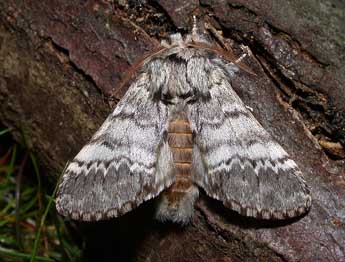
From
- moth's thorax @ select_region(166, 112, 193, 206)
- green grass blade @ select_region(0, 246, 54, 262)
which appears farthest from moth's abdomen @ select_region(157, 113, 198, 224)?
green grass blade @ select_region(0, 246, 54, 262)

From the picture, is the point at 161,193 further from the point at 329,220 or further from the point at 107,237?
the point at 329,220

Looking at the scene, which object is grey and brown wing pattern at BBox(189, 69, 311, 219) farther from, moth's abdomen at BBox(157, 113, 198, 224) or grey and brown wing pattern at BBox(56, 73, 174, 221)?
grey and brown wing pattern at BBox(56, 73, 174, 221)

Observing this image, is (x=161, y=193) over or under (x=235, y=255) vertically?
over

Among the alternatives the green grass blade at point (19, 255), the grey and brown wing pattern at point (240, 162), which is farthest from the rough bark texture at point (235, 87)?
the green grass blade at point (19, 255)

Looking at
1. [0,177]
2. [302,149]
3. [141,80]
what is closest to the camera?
[302,149]

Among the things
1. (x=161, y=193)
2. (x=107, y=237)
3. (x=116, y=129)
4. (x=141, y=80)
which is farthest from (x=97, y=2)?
(x=107, y=237)

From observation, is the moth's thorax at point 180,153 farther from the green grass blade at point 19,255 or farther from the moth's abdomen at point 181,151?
the green grass blade at point 19,255

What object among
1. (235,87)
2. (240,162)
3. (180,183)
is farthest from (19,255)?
(235,87)

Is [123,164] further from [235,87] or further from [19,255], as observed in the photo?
[19,255]
